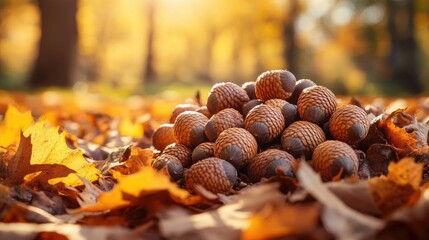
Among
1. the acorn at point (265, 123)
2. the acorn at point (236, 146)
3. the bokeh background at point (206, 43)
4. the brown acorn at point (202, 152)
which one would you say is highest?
the acorn at point (265, 123)

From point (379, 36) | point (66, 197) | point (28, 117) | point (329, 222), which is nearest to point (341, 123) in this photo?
point (329, 222)

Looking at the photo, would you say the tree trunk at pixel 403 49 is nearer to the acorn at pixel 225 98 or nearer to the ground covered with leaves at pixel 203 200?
the acorn at pixel 225 98

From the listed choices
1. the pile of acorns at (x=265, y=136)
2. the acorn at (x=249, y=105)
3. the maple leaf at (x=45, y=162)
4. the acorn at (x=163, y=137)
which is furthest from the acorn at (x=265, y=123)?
the maple leaf at (x=45, y=162)

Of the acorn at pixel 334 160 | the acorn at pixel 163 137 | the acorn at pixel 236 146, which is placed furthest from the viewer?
the acorn at pixel 163 137

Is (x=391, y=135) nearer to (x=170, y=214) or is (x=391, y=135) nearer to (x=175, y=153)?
(x=175, y=153)

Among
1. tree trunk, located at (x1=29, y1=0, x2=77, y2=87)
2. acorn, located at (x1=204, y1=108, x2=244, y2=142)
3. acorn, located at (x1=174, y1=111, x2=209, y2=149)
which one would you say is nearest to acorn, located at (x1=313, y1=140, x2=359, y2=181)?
acorn, located at (x1=204, y1=108, x2=244, y2=142)

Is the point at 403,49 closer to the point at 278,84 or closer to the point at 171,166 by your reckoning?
the point at 278,84

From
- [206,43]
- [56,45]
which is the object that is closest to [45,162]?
[56,45]
